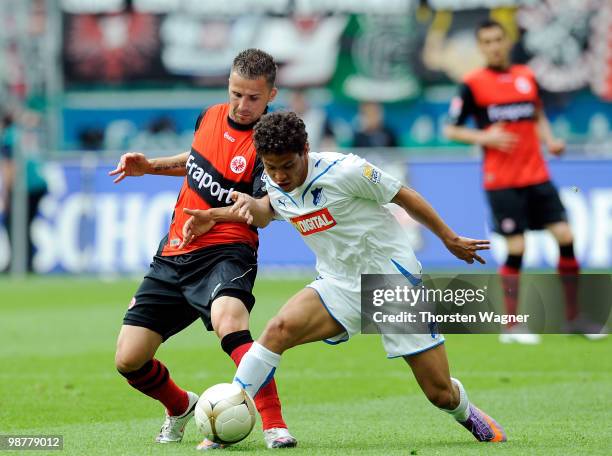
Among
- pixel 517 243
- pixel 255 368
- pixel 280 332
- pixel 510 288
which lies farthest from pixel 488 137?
pixel 255 368

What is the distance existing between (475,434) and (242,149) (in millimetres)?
1966

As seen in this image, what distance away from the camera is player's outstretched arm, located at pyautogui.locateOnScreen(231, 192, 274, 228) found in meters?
6.64

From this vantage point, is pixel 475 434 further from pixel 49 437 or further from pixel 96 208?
pixel 96 208

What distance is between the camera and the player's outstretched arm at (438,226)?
21.5 ft

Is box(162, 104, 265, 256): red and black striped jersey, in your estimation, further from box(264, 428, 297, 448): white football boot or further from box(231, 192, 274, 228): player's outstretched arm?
box(264, 428, 297, 448): white football boot

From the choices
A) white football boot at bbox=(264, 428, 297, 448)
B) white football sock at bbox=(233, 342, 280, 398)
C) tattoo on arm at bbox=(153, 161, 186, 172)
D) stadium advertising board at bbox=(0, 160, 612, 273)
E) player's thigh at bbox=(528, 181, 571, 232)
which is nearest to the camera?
white football sock at bbox=(233, 342, 280, 398)

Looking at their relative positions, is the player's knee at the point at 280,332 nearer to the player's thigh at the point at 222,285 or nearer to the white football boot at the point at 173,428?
the player's thigh at the point at 222,285

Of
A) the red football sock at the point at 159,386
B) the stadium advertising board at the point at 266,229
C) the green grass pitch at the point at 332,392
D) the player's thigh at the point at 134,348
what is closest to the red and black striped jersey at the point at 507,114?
the green grass pitch at the point at 332,392

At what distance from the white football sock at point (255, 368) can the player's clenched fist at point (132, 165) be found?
4.78ft

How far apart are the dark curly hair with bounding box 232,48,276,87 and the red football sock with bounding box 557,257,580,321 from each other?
2.10 meters

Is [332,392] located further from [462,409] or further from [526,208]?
[526,208]

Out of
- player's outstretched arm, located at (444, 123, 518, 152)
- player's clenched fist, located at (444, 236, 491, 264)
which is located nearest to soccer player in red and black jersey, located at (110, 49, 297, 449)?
player's clenched fist, located at (444, 236, 491, 264)

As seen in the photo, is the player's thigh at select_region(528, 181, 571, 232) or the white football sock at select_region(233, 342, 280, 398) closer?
the white football sock at select_region(233, 342, 280, 398)

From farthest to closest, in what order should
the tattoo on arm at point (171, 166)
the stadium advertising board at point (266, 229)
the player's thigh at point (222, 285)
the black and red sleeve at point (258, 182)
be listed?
the stadium advertising board at point (266, 229) < the tattoo on arm at point (171, 166) < the black and red sleeve at point (258, 182) < the player's thigh at point (222, 285)
